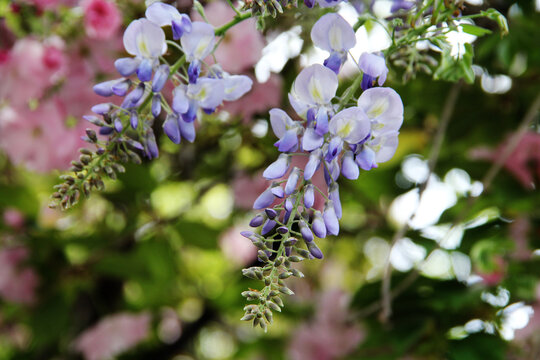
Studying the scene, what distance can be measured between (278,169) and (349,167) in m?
0.05

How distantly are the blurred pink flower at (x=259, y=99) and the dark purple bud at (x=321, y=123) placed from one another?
460 millimetres

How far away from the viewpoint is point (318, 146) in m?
0.37

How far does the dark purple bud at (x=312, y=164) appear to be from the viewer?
1.18ft

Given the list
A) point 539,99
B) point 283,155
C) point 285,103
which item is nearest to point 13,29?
point 285,103

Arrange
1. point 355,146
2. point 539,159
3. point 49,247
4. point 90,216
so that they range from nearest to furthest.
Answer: point 355,146 → point 539,159 → point 49,247 → point 90,216

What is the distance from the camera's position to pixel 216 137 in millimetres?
1059

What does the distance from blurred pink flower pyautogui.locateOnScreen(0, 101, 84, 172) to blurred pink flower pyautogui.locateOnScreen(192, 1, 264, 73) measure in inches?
10.7

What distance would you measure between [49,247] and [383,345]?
648mm

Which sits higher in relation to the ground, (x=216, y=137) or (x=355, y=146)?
(x=355, y=146)

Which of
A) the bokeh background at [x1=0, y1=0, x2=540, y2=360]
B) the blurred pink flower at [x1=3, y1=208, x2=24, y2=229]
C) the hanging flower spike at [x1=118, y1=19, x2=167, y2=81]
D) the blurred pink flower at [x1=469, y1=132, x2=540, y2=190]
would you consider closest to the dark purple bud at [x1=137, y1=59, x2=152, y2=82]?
the hanging flower spike at [x1=118, y1=19, x2=167, y2=81]

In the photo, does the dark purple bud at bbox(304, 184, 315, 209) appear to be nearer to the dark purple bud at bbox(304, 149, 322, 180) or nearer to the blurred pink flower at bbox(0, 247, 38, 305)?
the dark purple bud at bbox(304, 149, 322, 180)

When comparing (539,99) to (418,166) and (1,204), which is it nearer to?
(418,166)

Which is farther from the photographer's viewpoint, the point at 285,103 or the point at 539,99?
the point at 285,103

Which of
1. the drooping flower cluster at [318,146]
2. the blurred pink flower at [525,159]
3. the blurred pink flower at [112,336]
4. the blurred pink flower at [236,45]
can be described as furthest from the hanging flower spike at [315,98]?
the blurred pink flower at [112,336]
